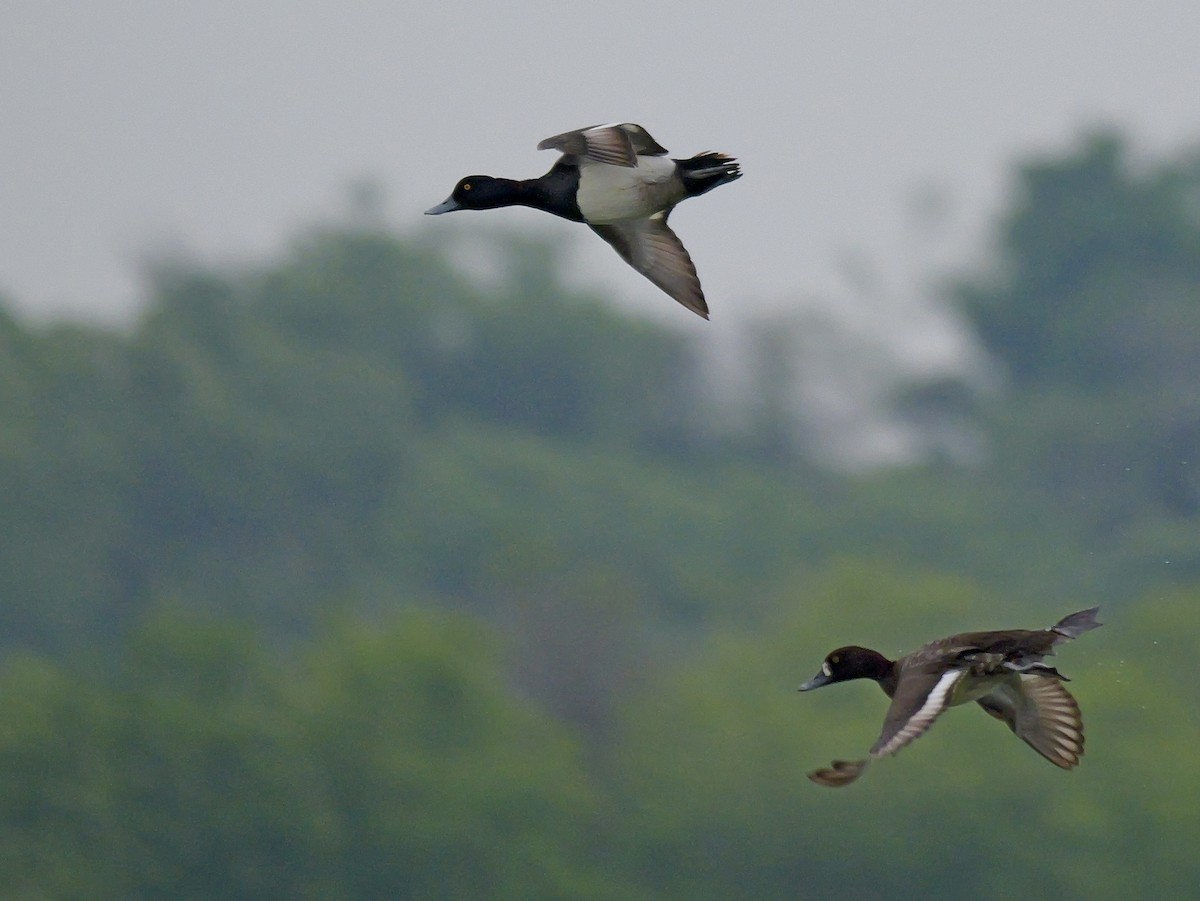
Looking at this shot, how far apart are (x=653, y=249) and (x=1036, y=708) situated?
3.49 metres

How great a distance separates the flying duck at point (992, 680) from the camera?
379 inches

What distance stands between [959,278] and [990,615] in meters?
30.2

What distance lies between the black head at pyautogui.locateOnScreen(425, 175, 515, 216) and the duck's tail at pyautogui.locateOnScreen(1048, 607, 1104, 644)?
3.79 metres

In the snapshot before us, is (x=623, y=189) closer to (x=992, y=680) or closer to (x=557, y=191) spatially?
(x=557, y=191)

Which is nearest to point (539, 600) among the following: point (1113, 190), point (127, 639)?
point (127, 639)

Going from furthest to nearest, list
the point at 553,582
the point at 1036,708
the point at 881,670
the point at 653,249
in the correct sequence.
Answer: the point at 553,582 < the point at 653,249 < the point at 881,670 < the point at 1036,708

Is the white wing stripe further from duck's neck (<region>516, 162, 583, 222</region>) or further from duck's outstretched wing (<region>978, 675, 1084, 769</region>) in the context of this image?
duck's neck (<region>516, 162, 583, 222</region>)

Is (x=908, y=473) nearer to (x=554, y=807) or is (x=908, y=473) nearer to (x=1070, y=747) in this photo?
(x=554, y=807)

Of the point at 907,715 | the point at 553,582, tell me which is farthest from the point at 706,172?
the point at 553,582

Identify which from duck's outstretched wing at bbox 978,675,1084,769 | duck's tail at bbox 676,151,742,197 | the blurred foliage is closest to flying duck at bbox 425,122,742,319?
duck's tail at bbox 676,151,742,197

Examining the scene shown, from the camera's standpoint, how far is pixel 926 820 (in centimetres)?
4338

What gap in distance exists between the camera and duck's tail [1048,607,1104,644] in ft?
33.4

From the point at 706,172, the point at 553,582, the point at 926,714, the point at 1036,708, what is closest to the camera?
the point at 926,714

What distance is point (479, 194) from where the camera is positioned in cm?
1231
